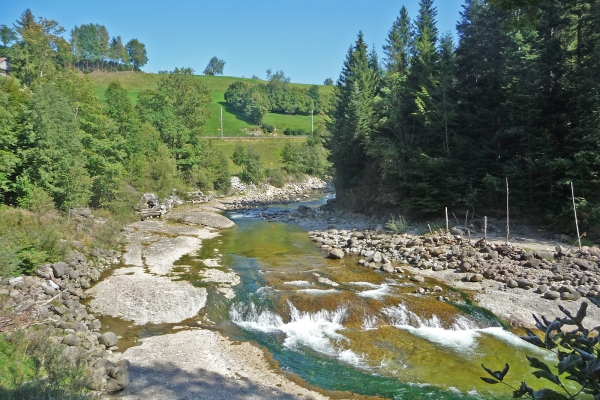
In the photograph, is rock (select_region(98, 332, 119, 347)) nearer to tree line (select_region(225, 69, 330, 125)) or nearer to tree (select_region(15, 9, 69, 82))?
tree (select_region(15, 9, 69, 82))

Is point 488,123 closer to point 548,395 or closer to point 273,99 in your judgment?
point 548,395

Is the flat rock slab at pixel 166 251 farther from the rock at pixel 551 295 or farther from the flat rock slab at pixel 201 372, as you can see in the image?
the rock at pixel 551 295

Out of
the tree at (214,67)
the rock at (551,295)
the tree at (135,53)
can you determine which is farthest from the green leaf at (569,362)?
the tree at (214,67)

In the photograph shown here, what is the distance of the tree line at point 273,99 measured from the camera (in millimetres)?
109188

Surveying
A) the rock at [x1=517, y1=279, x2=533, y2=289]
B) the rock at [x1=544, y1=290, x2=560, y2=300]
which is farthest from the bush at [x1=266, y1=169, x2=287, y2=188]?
the rock at [x1=544, y1=290, x2=560, y2=300]

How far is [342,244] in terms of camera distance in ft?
94.6

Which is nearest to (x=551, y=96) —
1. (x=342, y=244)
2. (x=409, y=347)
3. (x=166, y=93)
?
(x=342, y=244)

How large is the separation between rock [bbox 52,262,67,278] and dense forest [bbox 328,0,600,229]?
25.3m

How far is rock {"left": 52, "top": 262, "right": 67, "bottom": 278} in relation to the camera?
18.8 meters

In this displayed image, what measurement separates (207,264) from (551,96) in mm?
25680

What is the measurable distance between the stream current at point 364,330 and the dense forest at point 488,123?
13.4 m

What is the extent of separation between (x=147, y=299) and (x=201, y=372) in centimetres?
676

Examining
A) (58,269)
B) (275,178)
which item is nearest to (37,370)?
(58,269)

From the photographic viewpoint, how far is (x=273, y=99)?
12112 centimetres
